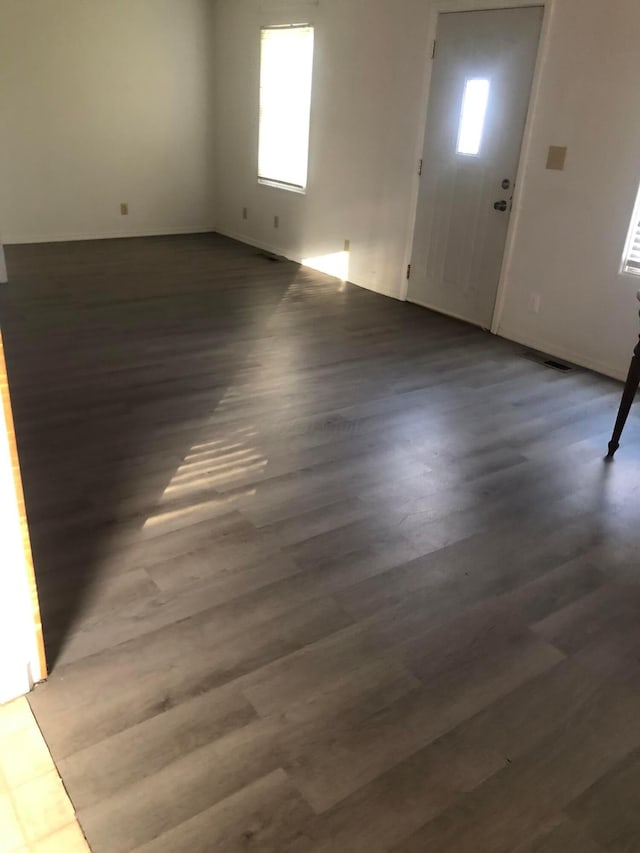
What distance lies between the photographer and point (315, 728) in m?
1.74

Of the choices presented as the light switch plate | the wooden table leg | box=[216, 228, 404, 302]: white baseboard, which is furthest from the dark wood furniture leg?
box=[216, 228, 404, 302]: white baseboard

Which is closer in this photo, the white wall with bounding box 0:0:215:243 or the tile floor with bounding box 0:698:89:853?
the tile floor with bounding box 0:698:89:853

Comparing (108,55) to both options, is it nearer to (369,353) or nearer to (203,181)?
(203,181)

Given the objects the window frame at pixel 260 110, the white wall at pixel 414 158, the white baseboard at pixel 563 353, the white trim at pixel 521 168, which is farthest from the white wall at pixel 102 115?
the white baseboard at pixel 563 353

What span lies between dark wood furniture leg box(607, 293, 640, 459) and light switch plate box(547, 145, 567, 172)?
5.41 ft

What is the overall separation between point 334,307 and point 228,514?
308 cm

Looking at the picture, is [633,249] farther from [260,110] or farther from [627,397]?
[260,110]

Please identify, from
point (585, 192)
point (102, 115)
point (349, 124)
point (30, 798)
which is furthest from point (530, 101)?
point (30, 798)

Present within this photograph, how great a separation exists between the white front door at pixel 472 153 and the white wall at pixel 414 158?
0.14 m

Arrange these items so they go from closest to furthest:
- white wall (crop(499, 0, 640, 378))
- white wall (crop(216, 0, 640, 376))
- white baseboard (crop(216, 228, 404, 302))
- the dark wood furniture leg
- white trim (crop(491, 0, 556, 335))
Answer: the dark wood furniture leg → white wall (crop(499, 0, 640, 378)) → white wall (crop(216, 0, 640, 376)) → white trim (crop(491, 0, 556, 335)) → white baseboard (crop(216, 228, 404, 302))

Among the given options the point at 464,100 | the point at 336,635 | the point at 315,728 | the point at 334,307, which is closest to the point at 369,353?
the point at 334,307

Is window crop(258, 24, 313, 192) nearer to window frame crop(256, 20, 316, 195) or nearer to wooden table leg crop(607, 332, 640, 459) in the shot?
window frame crop(256, 20, 316, 195)

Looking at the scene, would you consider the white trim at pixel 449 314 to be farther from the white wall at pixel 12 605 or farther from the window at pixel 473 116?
the white wall at pixel 12 605

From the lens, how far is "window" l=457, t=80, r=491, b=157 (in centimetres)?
465
